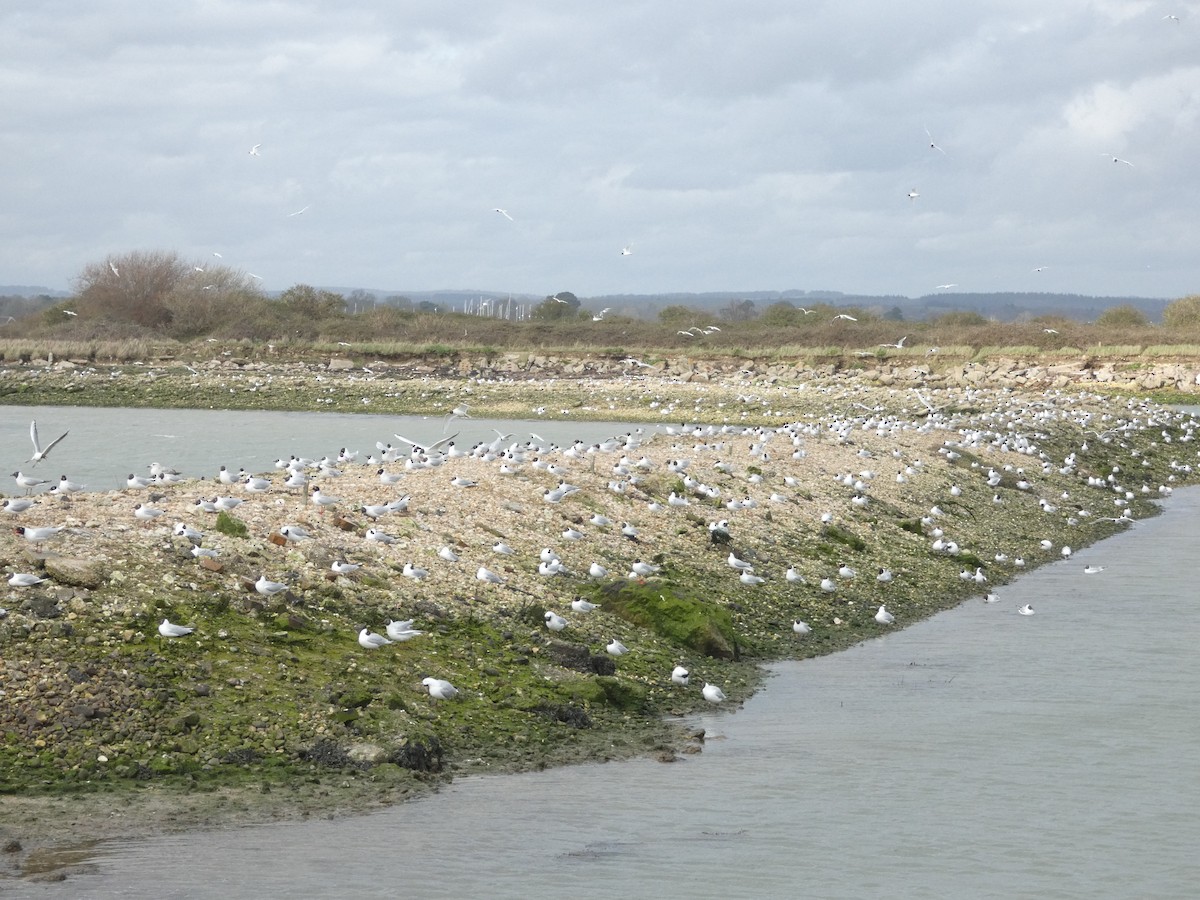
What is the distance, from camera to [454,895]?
8.00m

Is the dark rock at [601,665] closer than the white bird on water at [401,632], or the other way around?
the white bird on water at [401,632]

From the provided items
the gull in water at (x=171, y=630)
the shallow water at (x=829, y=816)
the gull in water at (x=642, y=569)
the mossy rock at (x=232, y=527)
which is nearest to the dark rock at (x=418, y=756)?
the shallow water at (x=829, y=816)

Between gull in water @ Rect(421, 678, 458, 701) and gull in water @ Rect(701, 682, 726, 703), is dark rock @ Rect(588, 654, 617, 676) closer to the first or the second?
gull in water @ Rect(701, 682, 726, 703)

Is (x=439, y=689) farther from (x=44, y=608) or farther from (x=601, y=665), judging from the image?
(x=44, y=608)

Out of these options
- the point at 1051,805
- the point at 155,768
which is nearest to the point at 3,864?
the point at 155,768

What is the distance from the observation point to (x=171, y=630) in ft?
34.1

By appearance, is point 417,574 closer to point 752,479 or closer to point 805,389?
point 752,479

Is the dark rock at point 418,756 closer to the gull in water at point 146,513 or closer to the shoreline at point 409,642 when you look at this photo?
the shoreline at point 409,642

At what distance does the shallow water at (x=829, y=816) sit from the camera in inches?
322

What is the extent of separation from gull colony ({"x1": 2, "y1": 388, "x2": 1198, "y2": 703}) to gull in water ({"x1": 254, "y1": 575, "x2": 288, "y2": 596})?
0.02 m

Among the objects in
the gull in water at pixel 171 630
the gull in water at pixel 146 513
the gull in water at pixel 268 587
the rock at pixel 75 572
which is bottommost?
the gull in water at pixel 171 630

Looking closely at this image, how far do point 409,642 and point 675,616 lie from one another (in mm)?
2876

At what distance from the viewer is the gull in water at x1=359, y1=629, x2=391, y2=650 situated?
36.3 feet

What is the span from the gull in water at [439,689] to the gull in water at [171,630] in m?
1.80
